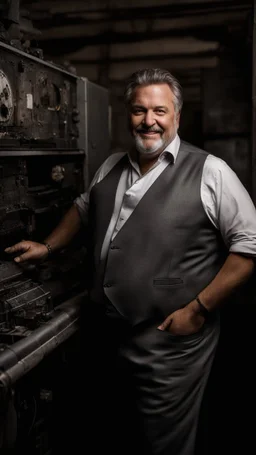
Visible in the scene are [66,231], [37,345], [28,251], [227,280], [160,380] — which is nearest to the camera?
[37,345]

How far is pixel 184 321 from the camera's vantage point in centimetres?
208

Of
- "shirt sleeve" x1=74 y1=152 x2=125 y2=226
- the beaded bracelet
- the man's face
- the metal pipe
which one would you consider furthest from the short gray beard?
the metal pipe

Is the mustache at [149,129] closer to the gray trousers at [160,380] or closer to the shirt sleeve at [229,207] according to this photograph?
the shirt sleeve at [229,207]

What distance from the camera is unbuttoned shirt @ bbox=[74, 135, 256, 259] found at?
2.03m

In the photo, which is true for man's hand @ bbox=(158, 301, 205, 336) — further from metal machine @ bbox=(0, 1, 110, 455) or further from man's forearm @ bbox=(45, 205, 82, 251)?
man's forearm @ bbox=(45, 205, 82, 251)

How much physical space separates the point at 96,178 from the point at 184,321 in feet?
2.67

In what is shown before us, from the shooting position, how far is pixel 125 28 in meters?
4.74

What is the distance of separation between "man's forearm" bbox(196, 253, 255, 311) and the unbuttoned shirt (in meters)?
0.04

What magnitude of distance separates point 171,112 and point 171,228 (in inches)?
19.6

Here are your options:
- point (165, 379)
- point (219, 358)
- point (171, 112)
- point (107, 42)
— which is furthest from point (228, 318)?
point (107, 42)

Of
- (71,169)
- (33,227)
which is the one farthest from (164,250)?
(71,169)

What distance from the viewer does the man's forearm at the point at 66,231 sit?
100 inches

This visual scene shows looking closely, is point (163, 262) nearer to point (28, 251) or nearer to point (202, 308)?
point (202, 308)

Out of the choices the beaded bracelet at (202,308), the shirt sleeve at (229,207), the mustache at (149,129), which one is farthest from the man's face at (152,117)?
the beaded bracelet at (202,308)
